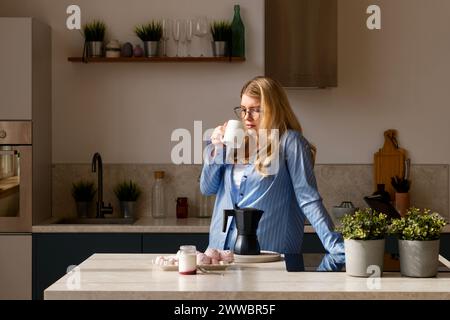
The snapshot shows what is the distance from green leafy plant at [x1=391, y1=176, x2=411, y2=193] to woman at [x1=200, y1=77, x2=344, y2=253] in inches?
69.7

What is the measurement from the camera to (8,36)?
189 inches

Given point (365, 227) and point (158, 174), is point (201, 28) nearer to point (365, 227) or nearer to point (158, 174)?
point (158, 174)

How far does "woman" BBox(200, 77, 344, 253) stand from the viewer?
3363 millimetres

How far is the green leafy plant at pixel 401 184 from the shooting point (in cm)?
514

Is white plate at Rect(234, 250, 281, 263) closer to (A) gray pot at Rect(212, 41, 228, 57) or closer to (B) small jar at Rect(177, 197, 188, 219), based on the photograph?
(B) small jar at Rect(177, 197, 188, 219)

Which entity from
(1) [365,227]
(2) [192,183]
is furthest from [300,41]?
(1) [365,227]

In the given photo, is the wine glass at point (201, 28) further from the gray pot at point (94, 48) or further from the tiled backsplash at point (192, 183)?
the tiled backsplash at point (192, 183)

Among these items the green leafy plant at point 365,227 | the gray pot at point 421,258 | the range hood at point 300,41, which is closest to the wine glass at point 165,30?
the range hood at point 300,41

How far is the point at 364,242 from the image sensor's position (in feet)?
8.79

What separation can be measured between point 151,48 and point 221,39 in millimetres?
449

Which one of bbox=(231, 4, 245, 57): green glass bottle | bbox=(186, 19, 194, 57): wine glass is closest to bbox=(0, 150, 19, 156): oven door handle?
bbox=(186, 19, 194, 57): wine glass

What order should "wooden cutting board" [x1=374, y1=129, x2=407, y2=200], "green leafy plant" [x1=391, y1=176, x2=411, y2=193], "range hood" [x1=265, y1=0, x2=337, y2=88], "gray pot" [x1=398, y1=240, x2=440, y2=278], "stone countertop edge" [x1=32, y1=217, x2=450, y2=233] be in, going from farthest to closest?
"wooden cutting board" [x1=374, y1=129, x2=407, y2=200]
"green leafy plant" [x1=391, y1=176, x2=411, y2=193]
"range hood" [x1=265, y1=0, x2=337, y2=88]
"stone countertop edge" [x1=32, y1=217, x2=450, y2=233]
"gray pot" [x1=398, y1=240, x2=440, y2=278]

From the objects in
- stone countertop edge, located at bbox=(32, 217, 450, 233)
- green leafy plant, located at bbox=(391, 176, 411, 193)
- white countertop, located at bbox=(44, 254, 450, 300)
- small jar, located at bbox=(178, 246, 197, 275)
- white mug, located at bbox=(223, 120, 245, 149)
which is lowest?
stone countertop edge, located at bbox=(32, 217, 450, 233)
